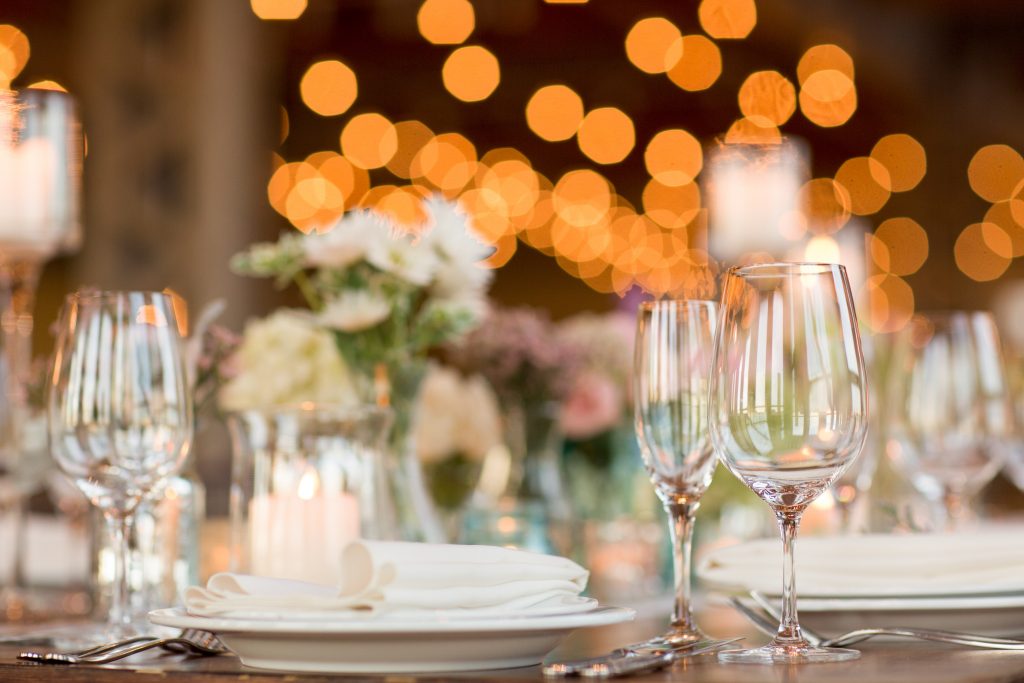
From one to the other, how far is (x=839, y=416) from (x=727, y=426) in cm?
7

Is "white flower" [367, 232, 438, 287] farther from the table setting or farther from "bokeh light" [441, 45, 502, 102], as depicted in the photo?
"bokeh light" [441, 45, 502, 102]

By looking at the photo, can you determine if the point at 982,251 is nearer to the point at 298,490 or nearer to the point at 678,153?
the point at 678,153

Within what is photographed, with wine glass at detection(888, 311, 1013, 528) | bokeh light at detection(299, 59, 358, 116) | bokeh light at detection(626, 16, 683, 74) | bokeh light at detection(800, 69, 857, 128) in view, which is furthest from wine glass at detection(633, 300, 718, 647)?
bokeh light at detection(299, 59, 358, 116)

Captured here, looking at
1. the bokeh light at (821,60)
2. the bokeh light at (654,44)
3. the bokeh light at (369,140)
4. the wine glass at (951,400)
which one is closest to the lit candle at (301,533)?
the wine glass at (951,400)

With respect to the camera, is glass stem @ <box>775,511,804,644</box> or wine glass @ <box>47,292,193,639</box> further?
wine glass @ <box>47,292,193,639</box>

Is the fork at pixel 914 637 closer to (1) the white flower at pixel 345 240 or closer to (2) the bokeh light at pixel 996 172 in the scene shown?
(1) the white flower at pixel 345 240

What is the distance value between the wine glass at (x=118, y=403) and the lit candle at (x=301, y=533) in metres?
0.14

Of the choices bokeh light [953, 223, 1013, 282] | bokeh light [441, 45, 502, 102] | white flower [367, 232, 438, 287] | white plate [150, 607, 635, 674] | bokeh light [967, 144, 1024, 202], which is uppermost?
bokeh light [441, 45, 502, 102]

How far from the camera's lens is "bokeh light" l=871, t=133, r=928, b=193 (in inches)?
352

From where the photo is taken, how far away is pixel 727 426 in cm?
86

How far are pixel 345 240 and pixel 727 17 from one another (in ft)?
15.2

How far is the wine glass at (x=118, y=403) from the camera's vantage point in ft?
3.36

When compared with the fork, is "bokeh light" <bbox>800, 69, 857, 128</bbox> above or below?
above

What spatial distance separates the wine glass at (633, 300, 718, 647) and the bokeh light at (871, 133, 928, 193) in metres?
8.22
